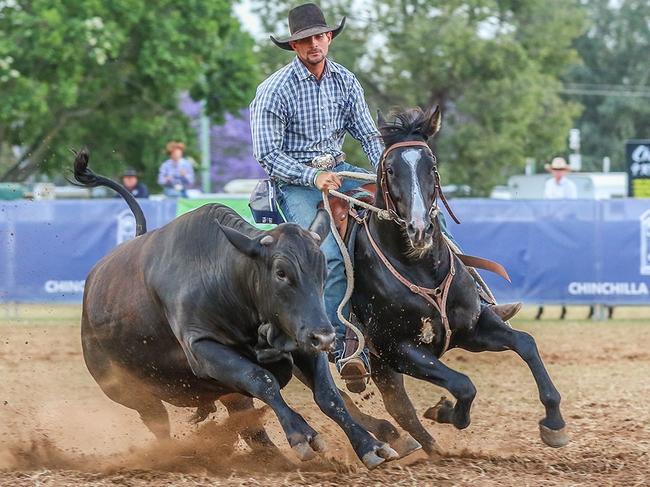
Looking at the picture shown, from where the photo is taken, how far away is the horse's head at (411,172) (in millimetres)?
5484

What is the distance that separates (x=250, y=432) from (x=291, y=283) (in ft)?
4.56

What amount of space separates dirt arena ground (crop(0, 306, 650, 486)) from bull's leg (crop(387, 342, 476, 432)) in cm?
24

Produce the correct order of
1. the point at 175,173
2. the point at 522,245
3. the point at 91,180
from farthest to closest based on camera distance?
the point at 175,173, the point at 522,245, the point at 91,180

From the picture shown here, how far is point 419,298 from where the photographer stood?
5.88m

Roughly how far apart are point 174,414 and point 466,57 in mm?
24397

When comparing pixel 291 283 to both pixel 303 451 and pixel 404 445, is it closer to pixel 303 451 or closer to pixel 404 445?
pixel 303 451

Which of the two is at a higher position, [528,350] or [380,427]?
[528,350]

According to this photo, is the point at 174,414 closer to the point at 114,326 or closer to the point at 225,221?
the point at 114,326

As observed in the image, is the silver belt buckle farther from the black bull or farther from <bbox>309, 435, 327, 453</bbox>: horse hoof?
<bbox>309, 435, 327, 453</bbox>: horse hoof

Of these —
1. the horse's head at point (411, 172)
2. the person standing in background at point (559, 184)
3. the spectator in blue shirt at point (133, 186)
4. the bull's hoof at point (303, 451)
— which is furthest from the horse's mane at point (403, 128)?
the spectator in blue shirt at point (133, 186)

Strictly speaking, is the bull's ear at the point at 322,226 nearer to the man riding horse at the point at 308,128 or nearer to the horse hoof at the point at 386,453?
the man riding horse at the point at 308,128

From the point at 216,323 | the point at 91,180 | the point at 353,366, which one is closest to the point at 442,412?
the point at 353,366

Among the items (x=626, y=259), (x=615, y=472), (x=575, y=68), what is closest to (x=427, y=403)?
(x=615, y=472)

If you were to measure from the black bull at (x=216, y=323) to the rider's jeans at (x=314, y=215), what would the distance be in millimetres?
662
